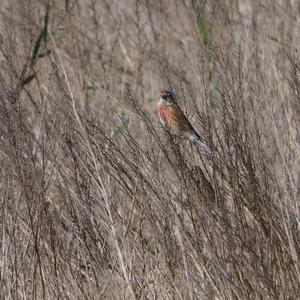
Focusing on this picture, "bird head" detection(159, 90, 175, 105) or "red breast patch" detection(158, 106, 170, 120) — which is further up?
"bird head" detection(159, 90, 175, 105)

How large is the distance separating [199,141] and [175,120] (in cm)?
114

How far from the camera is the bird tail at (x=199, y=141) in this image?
392cm

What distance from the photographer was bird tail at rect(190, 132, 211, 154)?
3.92m

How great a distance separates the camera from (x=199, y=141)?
428 cm

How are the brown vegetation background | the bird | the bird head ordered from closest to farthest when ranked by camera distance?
the brown vegetation background
the bird
the bird head

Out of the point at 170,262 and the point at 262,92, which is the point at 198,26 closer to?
the point at 262,92

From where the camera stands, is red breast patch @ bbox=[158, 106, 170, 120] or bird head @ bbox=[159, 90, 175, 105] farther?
bird head @ bbox=[159, 90, 175, 105]

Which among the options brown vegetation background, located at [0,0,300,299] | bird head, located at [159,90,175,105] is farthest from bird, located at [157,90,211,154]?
brown vegetation background, located at [0,0,300,299]

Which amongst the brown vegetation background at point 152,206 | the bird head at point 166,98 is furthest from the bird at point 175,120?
the brown vegetation background at point 152,206

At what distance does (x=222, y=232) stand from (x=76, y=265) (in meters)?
0.76

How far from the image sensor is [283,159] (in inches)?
149

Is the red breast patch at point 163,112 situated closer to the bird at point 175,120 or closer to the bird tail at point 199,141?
the bird at point 175,120

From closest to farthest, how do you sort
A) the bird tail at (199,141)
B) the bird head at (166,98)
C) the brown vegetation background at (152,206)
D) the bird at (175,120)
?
the brown vegetation background at (152,206) → the bird tail at (199,141) → the bird at (175,120) → the bird head at (166,98)

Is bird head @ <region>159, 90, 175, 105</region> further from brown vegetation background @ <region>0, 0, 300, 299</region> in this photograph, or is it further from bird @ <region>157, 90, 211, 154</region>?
brown vegetation background @ <region>0, 0, 300, 299</region>
